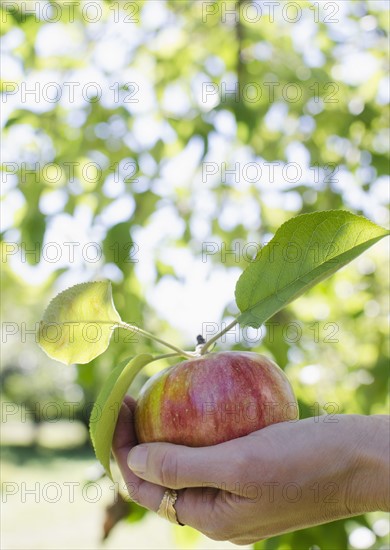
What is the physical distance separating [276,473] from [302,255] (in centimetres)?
30

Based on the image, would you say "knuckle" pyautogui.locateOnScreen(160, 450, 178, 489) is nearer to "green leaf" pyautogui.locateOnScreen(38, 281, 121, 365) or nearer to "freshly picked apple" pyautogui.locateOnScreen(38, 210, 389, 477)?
"freshly picked apple" pyautogui.locateOnScreen(38, 210, 389, 477)

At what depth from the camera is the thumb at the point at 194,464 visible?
0.93m

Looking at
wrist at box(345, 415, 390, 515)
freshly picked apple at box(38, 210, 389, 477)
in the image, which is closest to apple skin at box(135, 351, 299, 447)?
freshly picked apple at box(38, 210, 389, 477)

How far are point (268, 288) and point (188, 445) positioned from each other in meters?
0.25

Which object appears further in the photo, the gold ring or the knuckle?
the gold ring

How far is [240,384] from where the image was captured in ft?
3.21

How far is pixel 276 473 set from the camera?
97 cm

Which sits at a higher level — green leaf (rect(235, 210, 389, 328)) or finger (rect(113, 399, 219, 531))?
green leaf (rect(235, 210, 389, 328))

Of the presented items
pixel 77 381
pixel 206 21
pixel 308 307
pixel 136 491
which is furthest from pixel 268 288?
pixel 206 21

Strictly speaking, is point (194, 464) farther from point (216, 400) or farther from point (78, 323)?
point (78, 323)

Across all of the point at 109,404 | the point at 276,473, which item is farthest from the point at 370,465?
the point at 109,404

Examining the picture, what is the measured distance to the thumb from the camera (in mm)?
935

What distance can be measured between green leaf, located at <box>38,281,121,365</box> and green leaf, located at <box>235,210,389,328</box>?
0.66ft

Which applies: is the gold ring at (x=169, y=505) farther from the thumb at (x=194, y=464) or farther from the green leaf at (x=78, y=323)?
the green leaf at (x=78, y=323)
